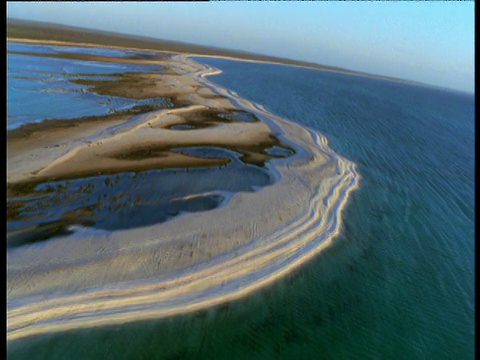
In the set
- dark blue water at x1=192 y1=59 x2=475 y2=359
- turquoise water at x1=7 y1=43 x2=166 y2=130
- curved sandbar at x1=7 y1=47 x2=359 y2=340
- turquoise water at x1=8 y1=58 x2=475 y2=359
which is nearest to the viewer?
turquoise water at x1=8 y1=58 x2=475 y2=359

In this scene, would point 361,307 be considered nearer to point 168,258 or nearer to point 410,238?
point 410,238

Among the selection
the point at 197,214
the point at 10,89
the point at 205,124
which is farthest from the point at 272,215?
the point at 10,89

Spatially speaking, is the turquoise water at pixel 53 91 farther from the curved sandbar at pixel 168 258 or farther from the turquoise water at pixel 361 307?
the turquoise water at pixel 361 307

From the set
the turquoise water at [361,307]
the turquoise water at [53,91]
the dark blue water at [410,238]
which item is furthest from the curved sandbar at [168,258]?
the turquoise water at [53,91]

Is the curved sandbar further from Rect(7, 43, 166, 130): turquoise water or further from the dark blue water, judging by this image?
Rect(7, 43, 166, 130): turquoise water

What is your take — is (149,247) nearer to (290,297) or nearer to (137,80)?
(290,297)

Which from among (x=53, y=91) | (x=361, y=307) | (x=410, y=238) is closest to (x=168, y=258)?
(x=361, y=307)

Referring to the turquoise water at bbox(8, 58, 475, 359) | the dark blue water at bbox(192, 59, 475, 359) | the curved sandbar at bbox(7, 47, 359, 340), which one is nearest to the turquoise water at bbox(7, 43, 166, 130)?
the curved sandbar at bbox(7, 47, 359, 340)

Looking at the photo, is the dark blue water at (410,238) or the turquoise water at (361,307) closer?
the turquoise water at (361,307)
